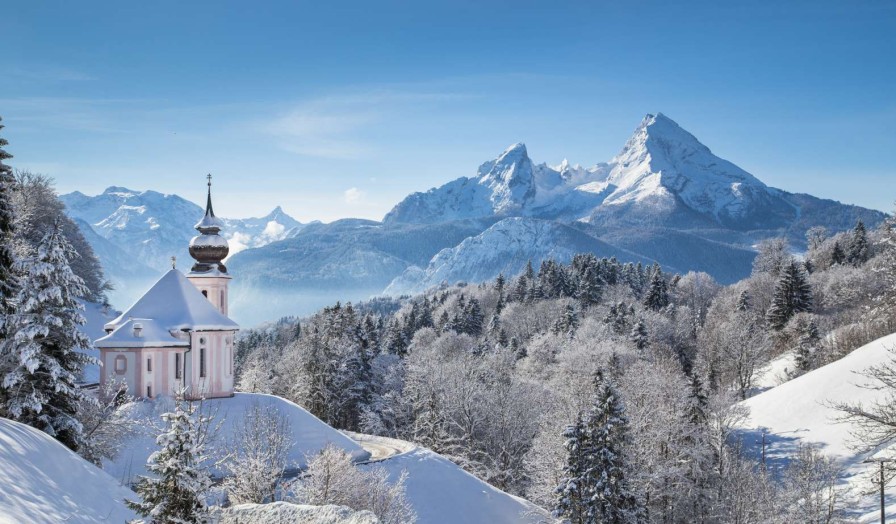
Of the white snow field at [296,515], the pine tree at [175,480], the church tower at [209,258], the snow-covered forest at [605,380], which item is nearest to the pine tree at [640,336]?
the snow-covered forest at [605,380]

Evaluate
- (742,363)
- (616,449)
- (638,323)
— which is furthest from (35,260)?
(638,323)

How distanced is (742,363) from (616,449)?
37.8 meters

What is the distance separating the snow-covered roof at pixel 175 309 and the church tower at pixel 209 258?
15.5ft

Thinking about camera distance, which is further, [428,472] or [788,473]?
[788,473]

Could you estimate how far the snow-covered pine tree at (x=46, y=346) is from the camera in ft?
76.1

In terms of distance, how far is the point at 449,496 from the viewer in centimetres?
3322

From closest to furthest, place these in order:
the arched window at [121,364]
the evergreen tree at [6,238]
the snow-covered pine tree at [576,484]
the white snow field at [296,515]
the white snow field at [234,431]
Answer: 1. the white snow field at [296,515]
2. the evergreen tree at [6,238]
3. the snow-covered pine tree at [576,484]
4. the white snow field at [234,431]
5. the arched window at [121,364]

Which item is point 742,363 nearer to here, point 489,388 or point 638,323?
point 638,323

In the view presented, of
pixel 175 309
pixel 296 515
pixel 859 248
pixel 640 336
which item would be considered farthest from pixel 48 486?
pixel 859 248

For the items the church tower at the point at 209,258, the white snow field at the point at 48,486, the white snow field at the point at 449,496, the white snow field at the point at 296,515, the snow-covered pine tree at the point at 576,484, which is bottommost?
the white snow field at the point at 449,496

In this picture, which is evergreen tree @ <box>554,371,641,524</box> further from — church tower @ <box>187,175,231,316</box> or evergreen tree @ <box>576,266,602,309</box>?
evergreen tree @ <box>576,266,602,309</box>

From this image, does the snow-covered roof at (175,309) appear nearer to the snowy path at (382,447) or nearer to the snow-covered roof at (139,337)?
the snow-covered roof at (139,337)

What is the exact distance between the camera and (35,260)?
2377 cm

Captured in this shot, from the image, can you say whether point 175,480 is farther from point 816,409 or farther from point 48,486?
point 816,409
